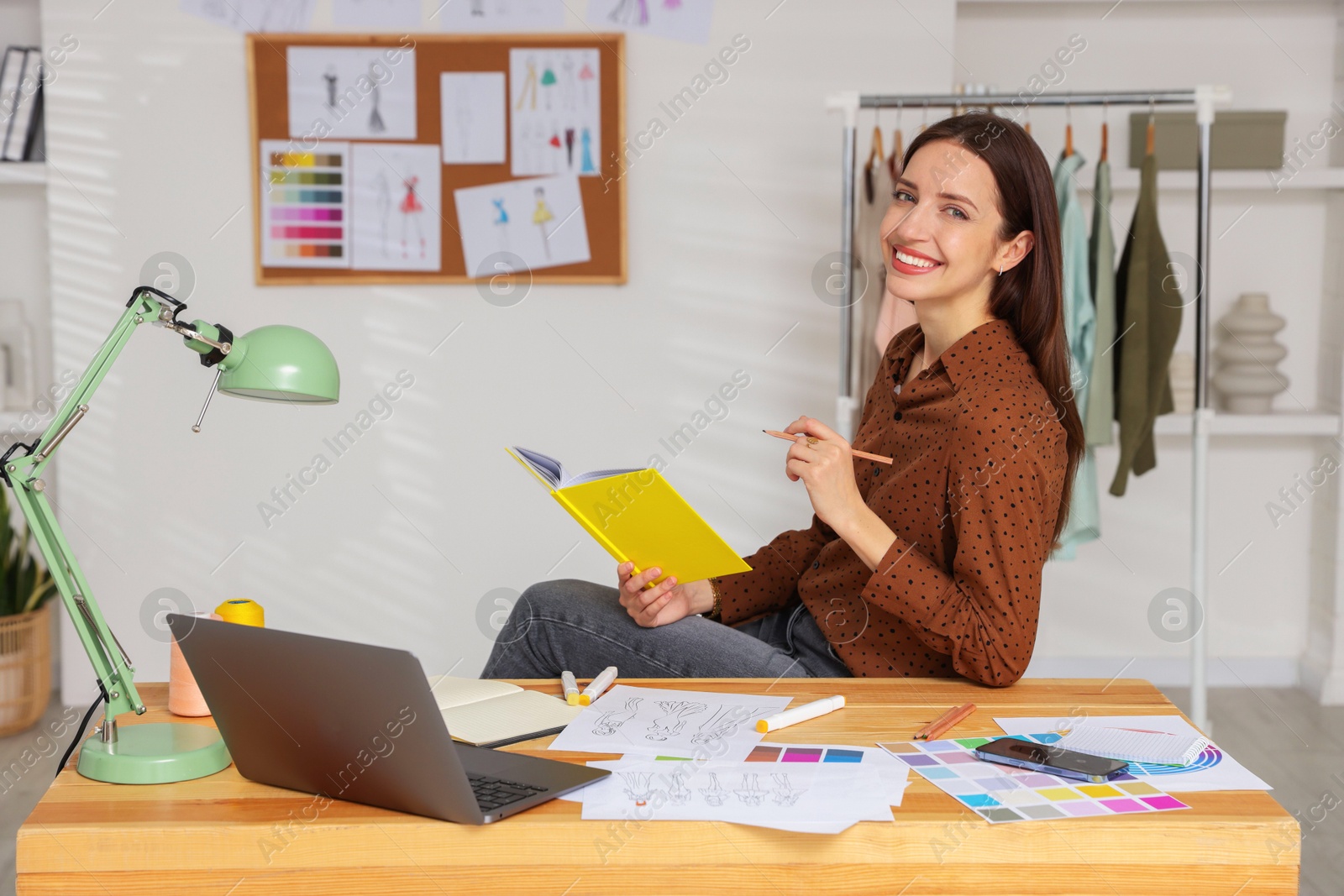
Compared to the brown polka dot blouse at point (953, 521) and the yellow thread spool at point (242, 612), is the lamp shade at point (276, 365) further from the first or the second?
the brown polka dot blouse at point (953, 521)

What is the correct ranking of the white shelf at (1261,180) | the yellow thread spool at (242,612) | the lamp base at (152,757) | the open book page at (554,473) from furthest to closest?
the white shelf at (1261,180)
the open book page at (554,473)
the yellow thread spool at (242,612)
the lamp base at (152,757)

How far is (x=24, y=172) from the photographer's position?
320 centimetres

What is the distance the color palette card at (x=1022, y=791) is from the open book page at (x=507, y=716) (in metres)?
0.37

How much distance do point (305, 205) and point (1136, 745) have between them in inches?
104

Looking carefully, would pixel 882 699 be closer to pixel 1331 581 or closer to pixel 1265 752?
pixel 1265 752

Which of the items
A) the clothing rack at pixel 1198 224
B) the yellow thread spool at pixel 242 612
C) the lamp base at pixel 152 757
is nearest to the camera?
the lamp base at pixel 152 757

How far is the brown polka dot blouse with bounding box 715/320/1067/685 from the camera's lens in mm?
1505

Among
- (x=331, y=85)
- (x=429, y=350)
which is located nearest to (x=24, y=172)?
(x=331, y=85)

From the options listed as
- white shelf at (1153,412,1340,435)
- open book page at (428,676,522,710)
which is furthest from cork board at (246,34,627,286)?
open book page at (428,676,522,710)

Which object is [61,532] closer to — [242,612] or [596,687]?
[242,612]

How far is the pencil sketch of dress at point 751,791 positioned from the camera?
3.52ft

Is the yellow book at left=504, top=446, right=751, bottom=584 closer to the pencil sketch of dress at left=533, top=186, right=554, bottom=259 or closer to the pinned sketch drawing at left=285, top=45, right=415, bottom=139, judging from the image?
the pencil sketch of dress at left=533, top=186, right=554, bottom=259

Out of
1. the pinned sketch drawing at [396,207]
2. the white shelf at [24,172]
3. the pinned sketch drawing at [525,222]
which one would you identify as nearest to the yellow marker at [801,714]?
the pinned sketch drawing at [525,222]

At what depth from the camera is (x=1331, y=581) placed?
3.51 meters
